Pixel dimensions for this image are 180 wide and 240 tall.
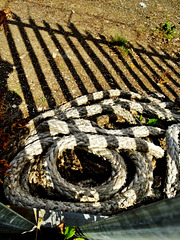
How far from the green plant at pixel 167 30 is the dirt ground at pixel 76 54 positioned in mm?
151

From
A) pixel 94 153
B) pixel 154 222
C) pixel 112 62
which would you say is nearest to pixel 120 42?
pixel 112 62

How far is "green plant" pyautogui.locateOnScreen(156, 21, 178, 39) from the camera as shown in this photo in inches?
178

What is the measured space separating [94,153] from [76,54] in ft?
7.35

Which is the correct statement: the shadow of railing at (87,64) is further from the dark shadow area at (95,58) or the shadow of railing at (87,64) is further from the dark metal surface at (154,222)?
the dark metal surface at (154,222)

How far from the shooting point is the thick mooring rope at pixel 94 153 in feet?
5.64

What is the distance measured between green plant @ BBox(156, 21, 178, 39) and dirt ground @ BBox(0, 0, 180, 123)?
0.15 metres

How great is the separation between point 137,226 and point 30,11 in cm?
484

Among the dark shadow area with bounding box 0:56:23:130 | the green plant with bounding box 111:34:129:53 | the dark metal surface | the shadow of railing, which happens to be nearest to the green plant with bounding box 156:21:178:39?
the shadow of railing

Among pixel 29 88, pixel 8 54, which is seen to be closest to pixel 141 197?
pixel 29 88

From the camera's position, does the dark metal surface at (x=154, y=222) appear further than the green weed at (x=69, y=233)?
No

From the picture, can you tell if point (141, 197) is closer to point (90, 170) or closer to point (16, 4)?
point (90, 170)

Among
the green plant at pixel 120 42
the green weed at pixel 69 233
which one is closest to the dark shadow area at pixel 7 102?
the green weed at pixel 69 233

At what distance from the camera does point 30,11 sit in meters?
4.17

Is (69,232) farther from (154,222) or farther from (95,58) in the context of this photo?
(95,58)
